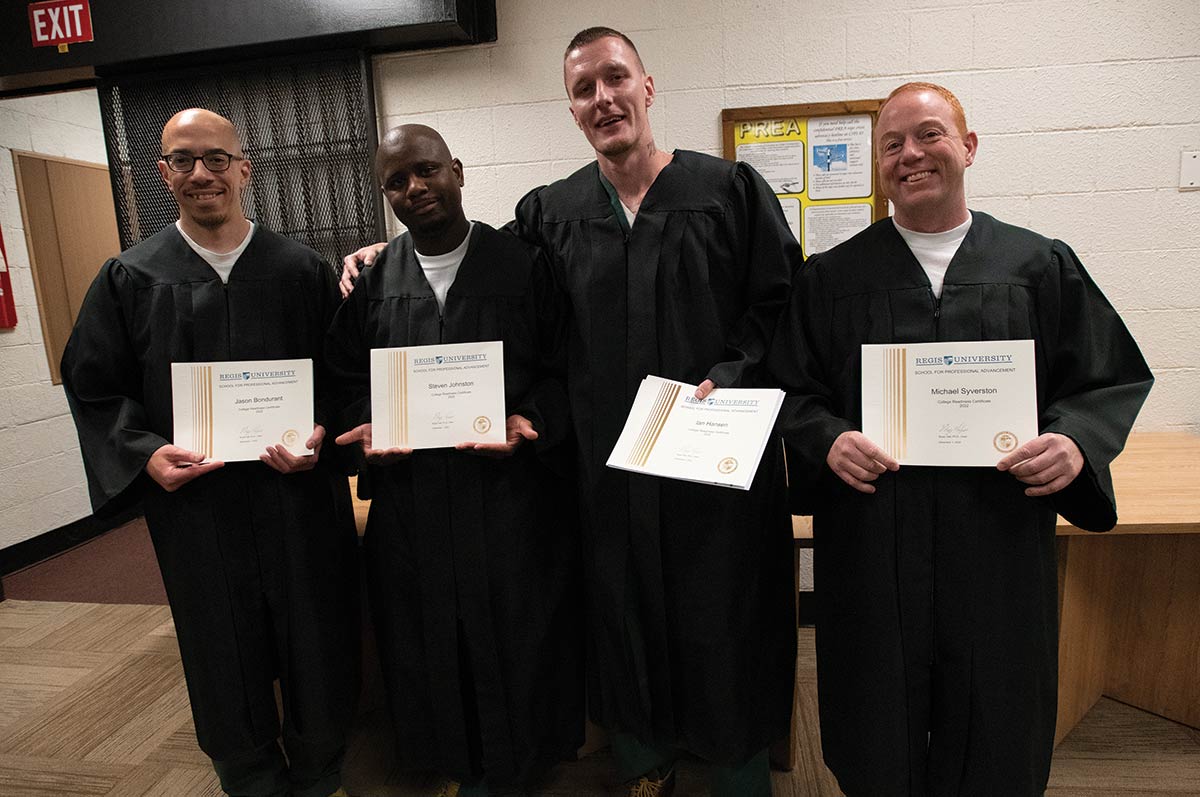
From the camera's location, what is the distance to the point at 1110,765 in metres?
1.98

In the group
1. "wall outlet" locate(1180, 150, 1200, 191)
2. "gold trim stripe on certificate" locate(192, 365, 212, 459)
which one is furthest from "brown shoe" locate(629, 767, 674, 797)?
"wall outlet" locate(1180, 150, 1200, 191)

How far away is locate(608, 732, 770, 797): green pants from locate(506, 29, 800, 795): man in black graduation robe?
2.9 inches

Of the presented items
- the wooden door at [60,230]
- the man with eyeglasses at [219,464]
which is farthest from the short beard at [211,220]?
the wooden door at [60,230]

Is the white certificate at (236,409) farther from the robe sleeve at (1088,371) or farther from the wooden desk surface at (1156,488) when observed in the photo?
the robe sleeve at (1088,371)

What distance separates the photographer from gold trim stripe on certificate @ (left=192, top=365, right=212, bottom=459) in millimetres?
1598

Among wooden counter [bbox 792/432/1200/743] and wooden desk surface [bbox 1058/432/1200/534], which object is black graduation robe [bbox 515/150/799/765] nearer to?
wooden counter [bbox 792/432/1200/743]

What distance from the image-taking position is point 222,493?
5.42 feet

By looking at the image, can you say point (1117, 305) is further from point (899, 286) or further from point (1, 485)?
point (1, 485)

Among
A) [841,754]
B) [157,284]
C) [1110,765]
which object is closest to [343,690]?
[157,284]

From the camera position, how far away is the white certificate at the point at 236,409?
5.24 ft

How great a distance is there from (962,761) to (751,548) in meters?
0.56

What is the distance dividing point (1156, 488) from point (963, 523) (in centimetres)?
108

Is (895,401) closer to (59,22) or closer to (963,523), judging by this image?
(963,523)

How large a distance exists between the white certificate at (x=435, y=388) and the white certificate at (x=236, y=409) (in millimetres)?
211
